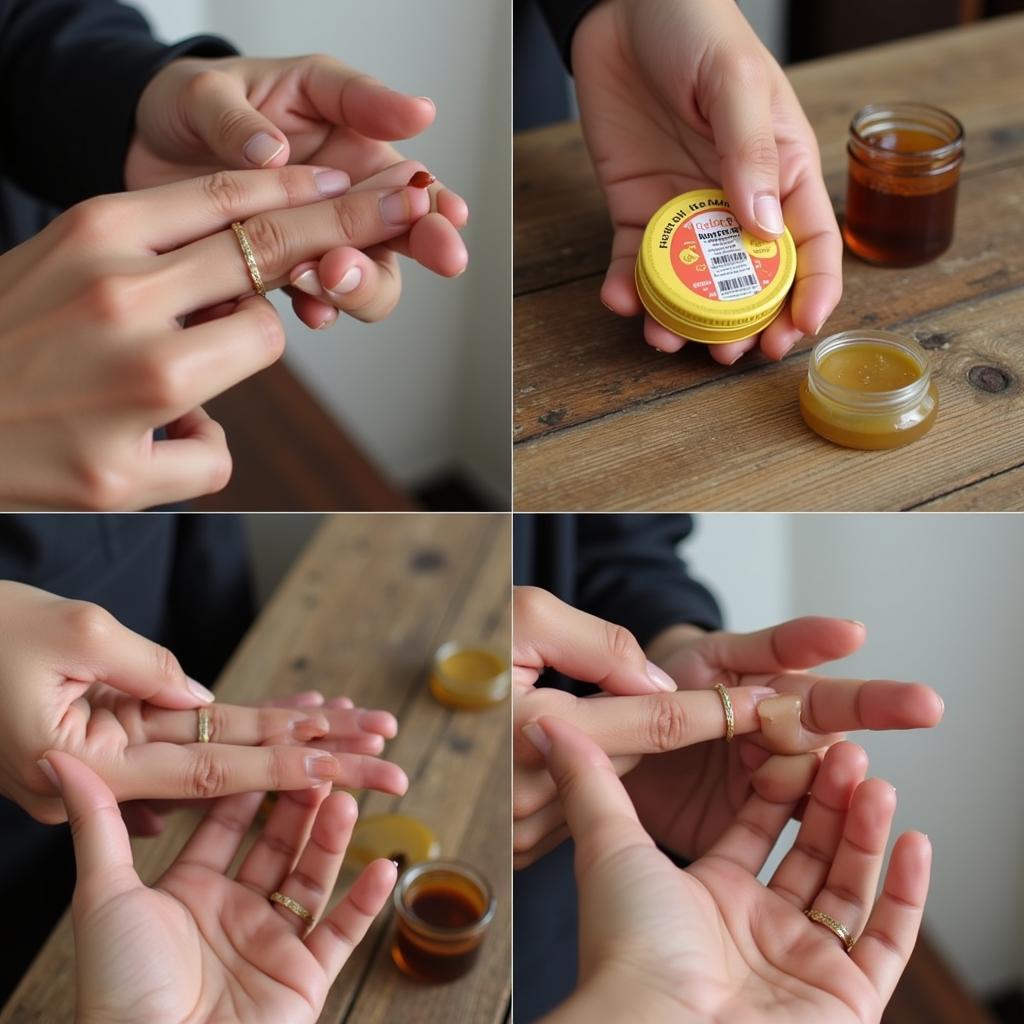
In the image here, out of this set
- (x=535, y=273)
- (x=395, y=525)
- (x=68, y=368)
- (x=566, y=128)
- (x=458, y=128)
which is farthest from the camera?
(x=395, y=525)

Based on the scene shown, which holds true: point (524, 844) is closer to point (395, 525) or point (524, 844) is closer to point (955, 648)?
point (955, 648)

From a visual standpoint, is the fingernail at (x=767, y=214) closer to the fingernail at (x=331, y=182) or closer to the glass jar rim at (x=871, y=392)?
the glass jar rim at (x=871, y=392)

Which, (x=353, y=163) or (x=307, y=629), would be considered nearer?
(x=353, y=163)

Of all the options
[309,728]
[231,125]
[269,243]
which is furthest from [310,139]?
[309,728]

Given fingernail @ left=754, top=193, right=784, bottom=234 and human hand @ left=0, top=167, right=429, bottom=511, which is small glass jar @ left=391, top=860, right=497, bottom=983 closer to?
human hand @ left=0, top=167, right=429, bottom=511

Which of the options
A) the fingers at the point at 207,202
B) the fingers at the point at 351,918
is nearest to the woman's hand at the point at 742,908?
the fingers at the point at 351,918

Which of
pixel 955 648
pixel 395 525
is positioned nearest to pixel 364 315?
pixel 955 648

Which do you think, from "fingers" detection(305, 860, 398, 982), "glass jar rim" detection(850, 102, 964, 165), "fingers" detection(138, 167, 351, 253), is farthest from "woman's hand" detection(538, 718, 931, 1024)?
"glass jar rim" detection(850, 102, 964, 165)

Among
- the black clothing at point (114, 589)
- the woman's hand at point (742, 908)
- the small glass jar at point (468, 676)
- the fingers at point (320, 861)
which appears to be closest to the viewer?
the woman's hand at point (742, 908)
